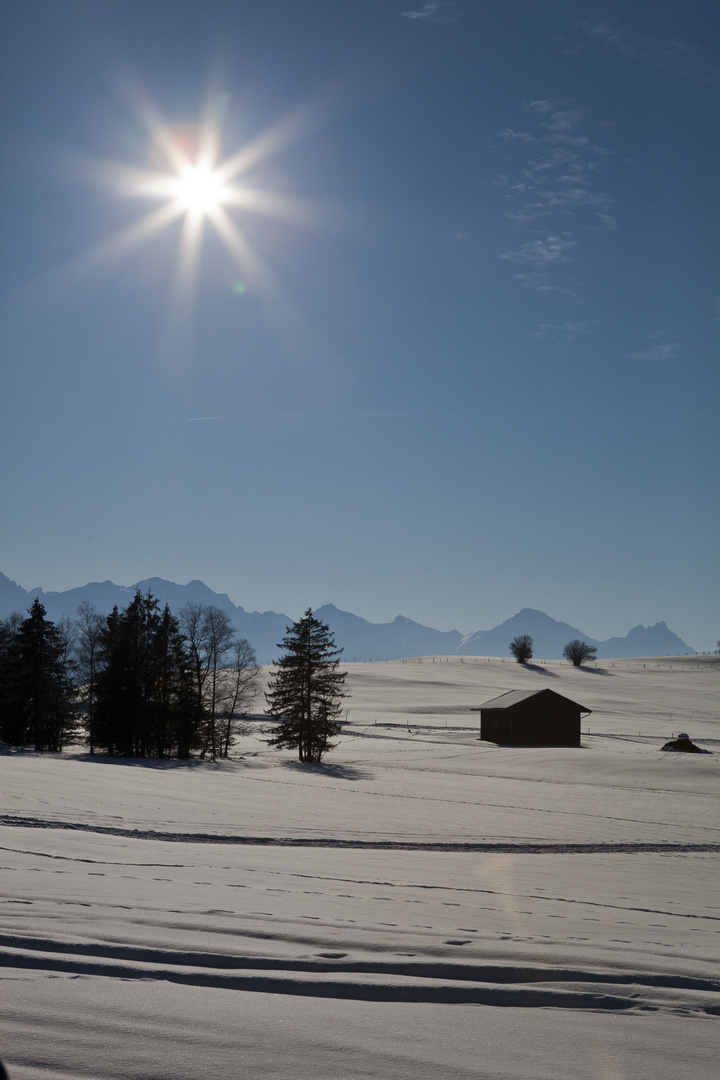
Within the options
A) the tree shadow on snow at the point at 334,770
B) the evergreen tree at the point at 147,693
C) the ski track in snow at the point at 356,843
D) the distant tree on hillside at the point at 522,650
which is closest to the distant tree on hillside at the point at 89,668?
the evergreen tree at the point at 147,693

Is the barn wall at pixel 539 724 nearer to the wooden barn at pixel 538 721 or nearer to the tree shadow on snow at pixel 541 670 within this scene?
the wooden barn at pixel 538 721

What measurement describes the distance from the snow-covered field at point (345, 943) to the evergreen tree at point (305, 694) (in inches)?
976

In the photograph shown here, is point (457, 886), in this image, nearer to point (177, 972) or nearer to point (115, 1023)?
point (177, 972)

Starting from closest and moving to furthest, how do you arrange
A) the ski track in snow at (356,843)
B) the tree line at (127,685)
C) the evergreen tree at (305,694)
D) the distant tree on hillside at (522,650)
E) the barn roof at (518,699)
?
1. the ski track in snow at (356,843)
2. the evergreen tree at (305,694)
3. the tree line at (127,685)
4. the barn roof at (518,699)
5. the distant tree on hillside at (522,650)

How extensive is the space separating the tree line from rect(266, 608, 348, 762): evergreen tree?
4526mm

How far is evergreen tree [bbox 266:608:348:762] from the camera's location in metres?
44.1

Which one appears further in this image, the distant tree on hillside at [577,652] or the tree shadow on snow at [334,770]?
the distant tree on hillside at [577,652]

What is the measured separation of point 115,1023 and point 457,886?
643 centimetres

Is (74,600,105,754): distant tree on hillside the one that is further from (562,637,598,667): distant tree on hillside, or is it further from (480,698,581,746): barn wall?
(562,637,598,667): distant tree on hillside

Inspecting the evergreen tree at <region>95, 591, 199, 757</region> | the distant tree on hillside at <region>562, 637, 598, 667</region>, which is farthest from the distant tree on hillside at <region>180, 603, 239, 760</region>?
the distant tree on hillside at <region>562, 637, 598, 667</region>

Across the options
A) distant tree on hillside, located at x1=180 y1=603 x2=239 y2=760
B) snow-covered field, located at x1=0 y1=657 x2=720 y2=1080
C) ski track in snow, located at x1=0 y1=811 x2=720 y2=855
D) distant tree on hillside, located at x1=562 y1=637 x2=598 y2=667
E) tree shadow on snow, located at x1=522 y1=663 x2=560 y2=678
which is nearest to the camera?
snow-covered field, located at x1=0 y1=657 x2=720 y2=1080

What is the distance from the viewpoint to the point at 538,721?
5869cm

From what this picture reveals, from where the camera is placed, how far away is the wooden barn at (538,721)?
191 ft

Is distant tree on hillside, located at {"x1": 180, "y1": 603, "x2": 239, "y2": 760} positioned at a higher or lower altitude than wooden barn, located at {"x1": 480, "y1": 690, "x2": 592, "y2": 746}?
higher
